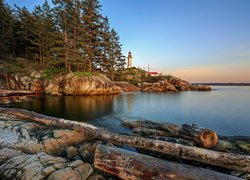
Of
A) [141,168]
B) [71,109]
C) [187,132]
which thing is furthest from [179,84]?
[141,168]

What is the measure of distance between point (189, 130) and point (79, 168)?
17.1 feet

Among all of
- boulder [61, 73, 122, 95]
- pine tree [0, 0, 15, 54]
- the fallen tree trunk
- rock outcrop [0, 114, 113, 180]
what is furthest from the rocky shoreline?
the fallen tree trunk

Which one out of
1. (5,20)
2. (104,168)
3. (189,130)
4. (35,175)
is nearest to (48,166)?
(35,175)

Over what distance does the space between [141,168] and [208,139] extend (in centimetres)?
361

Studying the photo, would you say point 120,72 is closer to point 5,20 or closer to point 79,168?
point 5,20

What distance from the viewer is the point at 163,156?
461 cm

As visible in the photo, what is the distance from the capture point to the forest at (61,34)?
2781 cm

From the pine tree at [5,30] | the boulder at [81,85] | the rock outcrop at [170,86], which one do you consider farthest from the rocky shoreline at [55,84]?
the rock outcrop at [170,86]

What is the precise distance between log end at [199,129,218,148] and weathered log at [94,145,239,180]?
106 inches

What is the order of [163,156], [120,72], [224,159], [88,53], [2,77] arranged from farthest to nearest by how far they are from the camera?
[120,72] < [88,53] < [2,77] < [163,156] < [224,159]

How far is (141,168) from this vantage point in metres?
2.91

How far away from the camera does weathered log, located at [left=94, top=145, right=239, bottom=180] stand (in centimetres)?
267

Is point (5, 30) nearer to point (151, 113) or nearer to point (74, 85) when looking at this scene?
point (74, 85)

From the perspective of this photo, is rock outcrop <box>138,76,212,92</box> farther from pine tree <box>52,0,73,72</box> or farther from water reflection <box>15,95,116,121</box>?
water reflection <box>15,95,116,121</box>
